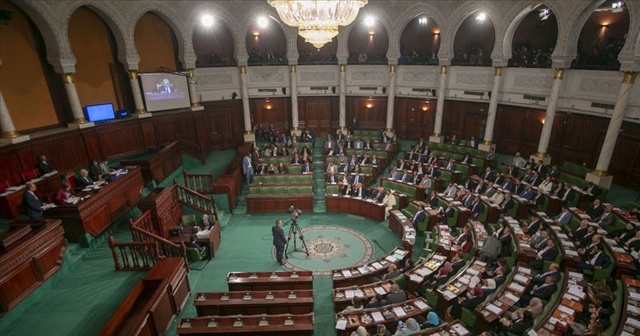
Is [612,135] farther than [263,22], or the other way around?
[263,22]

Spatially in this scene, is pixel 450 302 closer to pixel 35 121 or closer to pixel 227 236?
pixel 227 236

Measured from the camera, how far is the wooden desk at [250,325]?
661 centimetres

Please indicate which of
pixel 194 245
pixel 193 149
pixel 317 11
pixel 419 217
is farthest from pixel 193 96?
pixel 317 11

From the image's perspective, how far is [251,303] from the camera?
7.45m

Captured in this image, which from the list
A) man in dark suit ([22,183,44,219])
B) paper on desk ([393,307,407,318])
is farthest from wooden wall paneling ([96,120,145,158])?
paper on desk ([393,307,407,318])

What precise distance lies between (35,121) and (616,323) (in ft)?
55.5

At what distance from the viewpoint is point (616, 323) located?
20.9ft

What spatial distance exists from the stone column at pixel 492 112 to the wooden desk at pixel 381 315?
11.6 metres

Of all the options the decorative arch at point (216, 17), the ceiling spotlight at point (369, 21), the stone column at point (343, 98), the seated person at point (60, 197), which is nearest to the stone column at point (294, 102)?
the stone column at point (343, 98)

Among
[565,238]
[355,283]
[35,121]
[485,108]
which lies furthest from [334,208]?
[35,121]

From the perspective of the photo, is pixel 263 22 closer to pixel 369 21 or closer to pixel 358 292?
pixel 369 21

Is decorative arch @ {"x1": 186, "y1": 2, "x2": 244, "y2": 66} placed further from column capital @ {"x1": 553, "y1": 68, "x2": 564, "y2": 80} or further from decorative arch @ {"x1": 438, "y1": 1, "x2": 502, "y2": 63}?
column capital @ {"x1": 553, "y1": 68, "x2": 564, "y2": 80}

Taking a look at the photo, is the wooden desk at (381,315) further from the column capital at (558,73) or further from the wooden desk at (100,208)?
the column capital at (558,73)

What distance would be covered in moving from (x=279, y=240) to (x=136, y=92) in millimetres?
10031
